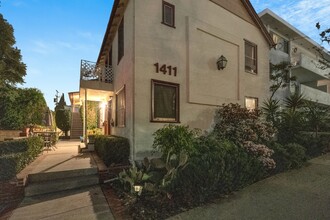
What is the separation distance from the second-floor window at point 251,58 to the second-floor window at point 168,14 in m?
5.12

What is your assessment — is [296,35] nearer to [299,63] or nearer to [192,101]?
[299,63]

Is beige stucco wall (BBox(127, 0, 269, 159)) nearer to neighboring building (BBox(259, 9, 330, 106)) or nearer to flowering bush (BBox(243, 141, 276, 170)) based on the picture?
flowering bush (BBox(243, 141, 276, 170))

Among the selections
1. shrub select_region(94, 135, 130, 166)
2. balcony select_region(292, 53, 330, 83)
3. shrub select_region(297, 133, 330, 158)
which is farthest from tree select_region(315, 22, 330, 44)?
shrub select_region(94, 135, 130, 166)

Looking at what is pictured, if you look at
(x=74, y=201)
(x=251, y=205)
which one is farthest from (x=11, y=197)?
(x=251, y=205)

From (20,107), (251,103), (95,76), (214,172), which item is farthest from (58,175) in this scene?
(251,103)

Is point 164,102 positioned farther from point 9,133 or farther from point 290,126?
point 9,133

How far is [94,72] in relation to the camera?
10.3 metres

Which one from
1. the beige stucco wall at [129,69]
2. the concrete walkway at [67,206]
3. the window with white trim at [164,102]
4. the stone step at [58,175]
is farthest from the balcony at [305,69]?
the concrete walkway at [67,206]

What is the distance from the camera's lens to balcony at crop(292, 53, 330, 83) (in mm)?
19000

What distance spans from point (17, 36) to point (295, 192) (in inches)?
725

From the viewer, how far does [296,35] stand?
1919cm

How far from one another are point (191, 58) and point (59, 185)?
638 cm

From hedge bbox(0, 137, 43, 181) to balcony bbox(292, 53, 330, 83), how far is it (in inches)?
807

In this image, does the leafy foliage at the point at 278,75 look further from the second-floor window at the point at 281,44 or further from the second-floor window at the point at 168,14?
the second-floor window at the point at 168,14
